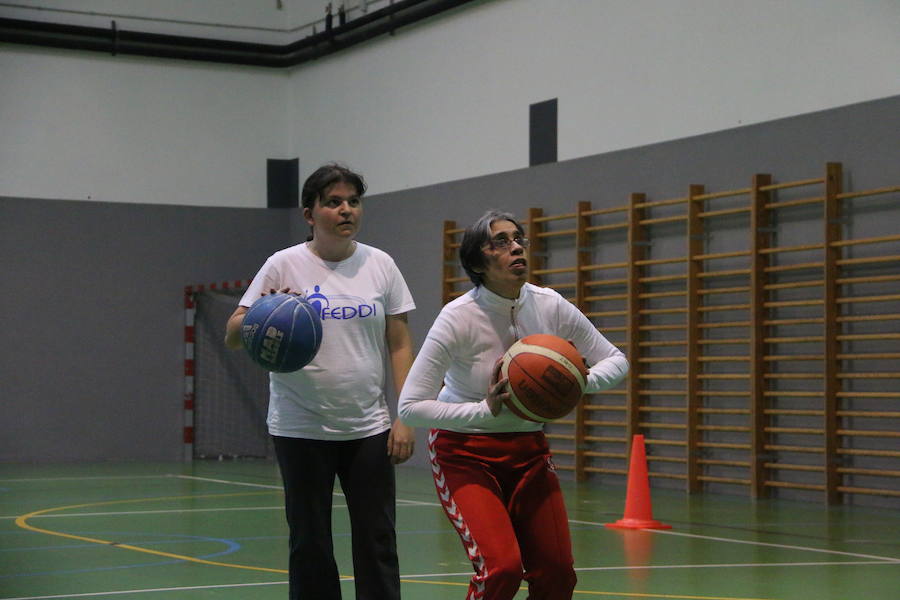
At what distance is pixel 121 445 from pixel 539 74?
7.25 m

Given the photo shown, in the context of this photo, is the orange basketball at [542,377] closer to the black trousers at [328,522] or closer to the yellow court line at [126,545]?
the black trousers at [328,522]

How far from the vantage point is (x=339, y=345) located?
176 inches

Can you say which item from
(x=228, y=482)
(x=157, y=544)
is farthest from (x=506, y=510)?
(x=228, y=482)

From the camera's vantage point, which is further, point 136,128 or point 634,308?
point 136,128

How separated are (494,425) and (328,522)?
2.42 feet

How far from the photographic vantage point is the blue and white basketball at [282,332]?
4285 millimetres

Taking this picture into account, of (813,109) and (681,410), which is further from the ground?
(813,109)

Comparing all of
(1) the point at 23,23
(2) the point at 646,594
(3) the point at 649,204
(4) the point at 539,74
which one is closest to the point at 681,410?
(3) the point at 649,204

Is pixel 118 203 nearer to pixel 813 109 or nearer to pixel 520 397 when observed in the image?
pixel 813 109

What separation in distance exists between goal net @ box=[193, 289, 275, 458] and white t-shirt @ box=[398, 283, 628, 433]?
13547mm

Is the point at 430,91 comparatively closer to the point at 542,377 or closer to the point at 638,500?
the point at 638,500

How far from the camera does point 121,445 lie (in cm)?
1720

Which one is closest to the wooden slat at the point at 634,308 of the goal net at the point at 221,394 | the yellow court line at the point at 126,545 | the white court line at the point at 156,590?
the yellow court line at the point at 126,545

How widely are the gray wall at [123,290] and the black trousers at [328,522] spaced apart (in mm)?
10088
